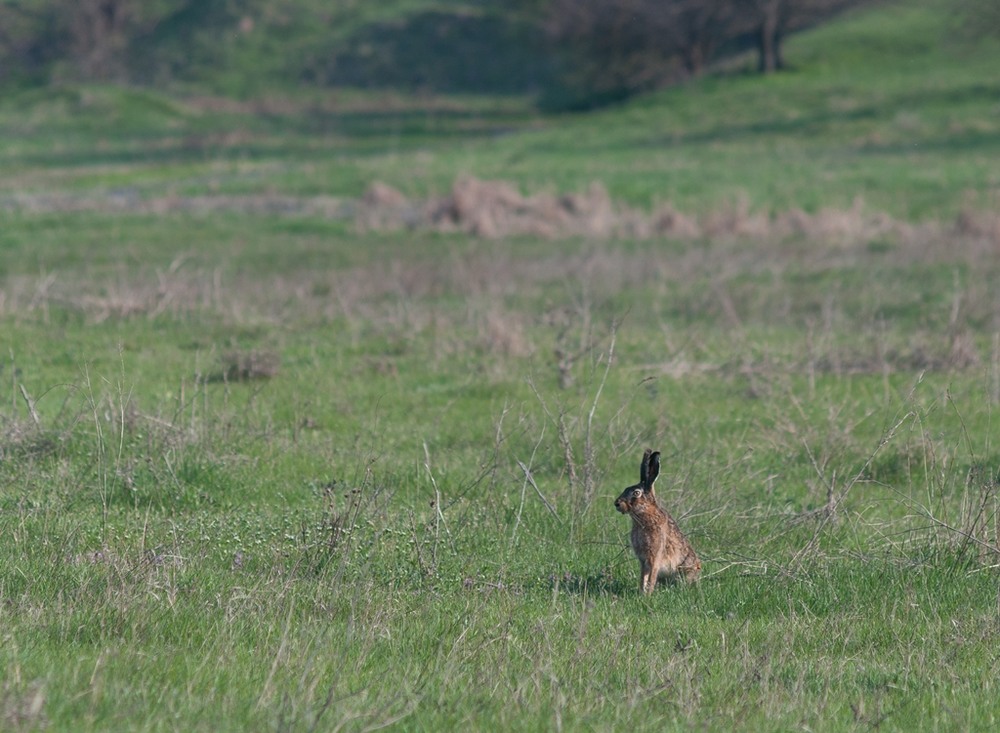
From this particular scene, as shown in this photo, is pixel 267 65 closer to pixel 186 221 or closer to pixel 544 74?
pixel 544 74

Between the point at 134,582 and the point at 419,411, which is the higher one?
the point at 134,582

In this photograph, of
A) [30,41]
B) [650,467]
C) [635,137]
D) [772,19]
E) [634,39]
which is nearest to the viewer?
[650,467]

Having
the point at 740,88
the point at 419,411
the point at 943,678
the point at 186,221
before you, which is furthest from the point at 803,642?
the point at 740,88

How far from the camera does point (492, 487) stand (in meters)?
8.45

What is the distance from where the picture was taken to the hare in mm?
6668

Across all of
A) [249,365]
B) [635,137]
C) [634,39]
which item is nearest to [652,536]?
[249,365]

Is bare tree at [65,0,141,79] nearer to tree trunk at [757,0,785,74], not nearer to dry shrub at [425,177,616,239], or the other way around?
tree trunk at [757,0,785,74]

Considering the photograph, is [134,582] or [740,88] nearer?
[134,582]

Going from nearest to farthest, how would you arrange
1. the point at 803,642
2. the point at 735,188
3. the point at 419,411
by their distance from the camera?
1. the point at 803,642
2. the point at 419,411
3. the point at 735,188

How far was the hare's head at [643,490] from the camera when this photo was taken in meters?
6.60

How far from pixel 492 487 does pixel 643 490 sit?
6.25ft

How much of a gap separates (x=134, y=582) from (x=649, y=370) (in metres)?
7.92

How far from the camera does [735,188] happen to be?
36.5 meters

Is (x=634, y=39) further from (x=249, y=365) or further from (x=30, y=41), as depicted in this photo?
(x=249, y=365)
